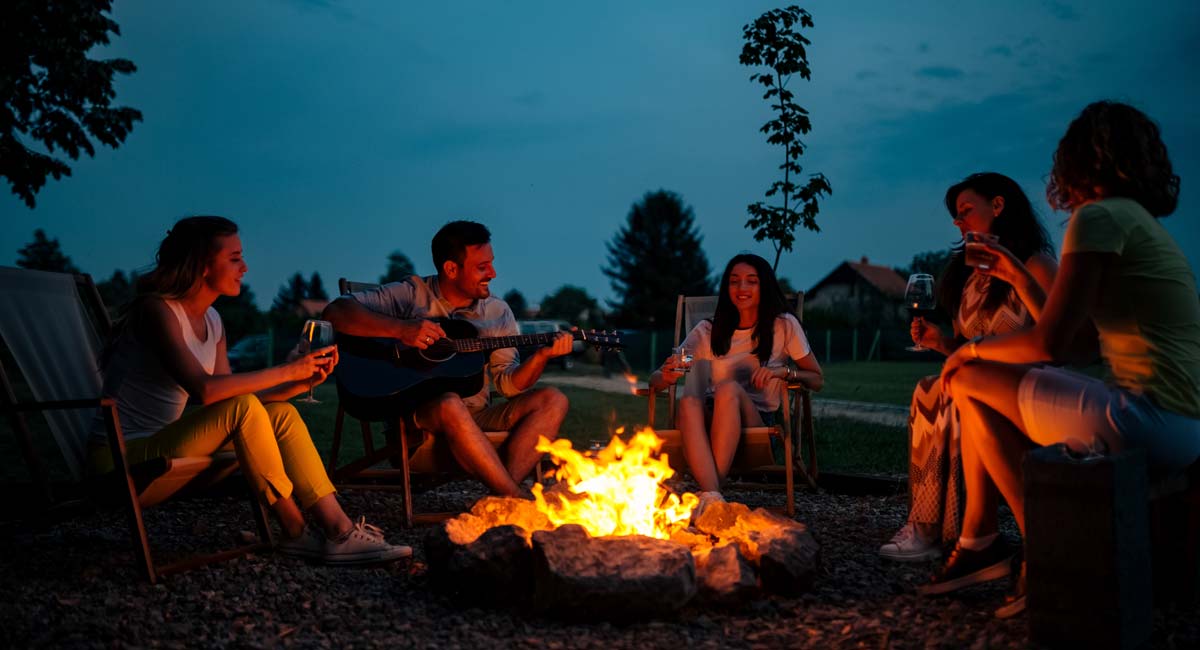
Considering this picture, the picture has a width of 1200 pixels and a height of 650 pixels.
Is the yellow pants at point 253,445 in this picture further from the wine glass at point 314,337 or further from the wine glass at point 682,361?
the wine glass at point 682,361

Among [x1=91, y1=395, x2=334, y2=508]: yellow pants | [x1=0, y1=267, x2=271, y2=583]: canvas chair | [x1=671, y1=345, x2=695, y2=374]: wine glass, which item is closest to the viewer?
[x1=0, y1=267, x2=271, y2=583]: canvas chair

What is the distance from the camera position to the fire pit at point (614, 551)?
8.01 feet

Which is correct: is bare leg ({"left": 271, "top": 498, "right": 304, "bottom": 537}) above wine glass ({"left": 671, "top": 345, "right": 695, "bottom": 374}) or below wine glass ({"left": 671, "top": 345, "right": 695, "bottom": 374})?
below

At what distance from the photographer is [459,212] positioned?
421 centimetres

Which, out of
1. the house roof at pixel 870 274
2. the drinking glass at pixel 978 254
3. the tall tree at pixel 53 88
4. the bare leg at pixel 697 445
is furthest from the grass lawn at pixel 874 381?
the house roof at pixel 870 274

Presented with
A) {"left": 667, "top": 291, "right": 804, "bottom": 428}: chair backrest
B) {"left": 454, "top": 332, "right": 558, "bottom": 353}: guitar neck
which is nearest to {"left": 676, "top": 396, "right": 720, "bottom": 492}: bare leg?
{"left": 667, "top": 291, "right": 804, "bottom": 428}: chair backrest

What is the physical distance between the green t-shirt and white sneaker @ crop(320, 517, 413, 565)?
2354 mm

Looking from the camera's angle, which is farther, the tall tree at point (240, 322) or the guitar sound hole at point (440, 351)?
the tall tree at point (240, 322)

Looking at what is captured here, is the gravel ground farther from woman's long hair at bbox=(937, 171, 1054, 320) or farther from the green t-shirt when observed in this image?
woman's long hair at bbox=(937, 171, 1054, 320)

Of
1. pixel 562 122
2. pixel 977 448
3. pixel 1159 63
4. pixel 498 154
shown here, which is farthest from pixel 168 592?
pixel 562 122

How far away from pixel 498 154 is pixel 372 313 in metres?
67.1

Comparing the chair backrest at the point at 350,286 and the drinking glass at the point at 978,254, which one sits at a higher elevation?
the chair backrest at the point at 350,286

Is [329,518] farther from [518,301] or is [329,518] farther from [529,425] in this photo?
[518,301]

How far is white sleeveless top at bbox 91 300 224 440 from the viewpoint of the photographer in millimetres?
3066
